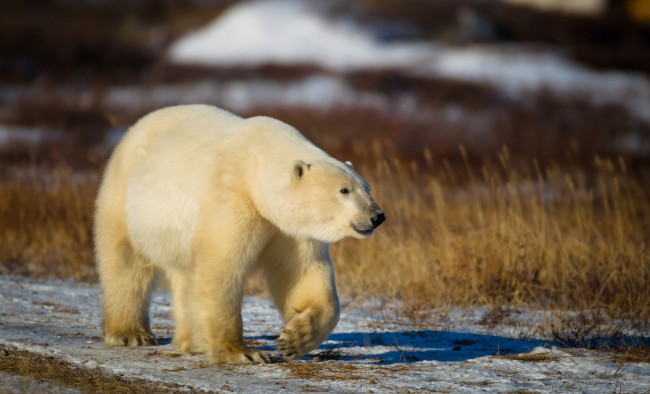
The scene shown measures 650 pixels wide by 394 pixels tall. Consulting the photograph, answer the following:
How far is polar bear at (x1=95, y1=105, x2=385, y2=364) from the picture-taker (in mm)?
4320

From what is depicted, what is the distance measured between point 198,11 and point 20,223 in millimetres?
26253

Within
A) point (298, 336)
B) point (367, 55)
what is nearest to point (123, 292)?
point (298, 336)

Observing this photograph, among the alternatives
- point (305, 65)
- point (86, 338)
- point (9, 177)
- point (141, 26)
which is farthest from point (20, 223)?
point (141, 26)

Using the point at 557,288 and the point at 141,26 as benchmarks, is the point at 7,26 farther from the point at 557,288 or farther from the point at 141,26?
the point at 557,288

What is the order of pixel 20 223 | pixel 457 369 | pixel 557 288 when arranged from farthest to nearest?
pixel 20 223 → pixel 557 288 → pixel 457 369

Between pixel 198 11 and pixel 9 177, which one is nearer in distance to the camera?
pixel 9 177

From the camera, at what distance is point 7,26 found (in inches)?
1095

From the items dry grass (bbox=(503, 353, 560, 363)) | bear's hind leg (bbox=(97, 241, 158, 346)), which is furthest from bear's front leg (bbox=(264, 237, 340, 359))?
dry grass (bbox=(503, 353, 560, 363))

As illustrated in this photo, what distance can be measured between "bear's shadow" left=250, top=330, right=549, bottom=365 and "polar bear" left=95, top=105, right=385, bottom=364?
62 centimetres

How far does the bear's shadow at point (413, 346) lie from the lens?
16.4 ft

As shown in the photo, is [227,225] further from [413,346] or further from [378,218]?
[413,346]

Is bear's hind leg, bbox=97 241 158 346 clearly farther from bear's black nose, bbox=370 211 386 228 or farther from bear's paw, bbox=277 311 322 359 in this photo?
bear's black nose, bbox=370 211 386 228

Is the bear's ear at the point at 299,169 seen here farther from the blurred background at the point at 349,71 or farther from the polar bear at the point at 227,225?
the blurred background at the point at 349,71

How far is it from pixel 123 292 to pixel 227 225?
123 centimetres
